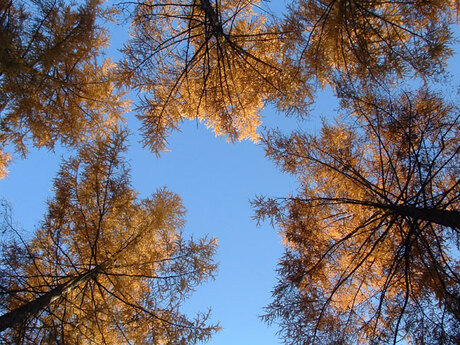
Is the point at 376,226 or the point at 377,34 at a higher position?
the point at 377,34

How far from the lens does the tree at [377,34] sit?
4.24 m

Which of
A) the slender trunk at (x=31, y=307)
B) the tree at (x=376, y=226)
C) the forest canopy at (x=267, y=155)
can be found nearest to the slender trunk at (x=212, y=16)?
the forest canopy at (x=267, y=155)

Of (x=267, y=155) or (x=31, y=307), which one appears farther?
(x=267, y=155)

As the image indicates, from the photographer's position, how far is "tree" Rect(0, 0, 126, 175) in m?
4.58

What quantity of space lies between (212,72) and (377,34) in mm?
2646

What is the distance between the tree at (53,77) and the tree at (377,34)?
11.8 feet

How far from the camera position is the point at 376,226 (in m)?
4.34

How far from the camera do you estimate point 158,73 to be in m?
5.34

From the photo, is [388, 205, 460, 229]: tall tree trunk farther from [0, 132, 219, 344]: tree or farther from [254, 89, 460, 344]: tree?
[0, 132, 219, 344]: tree

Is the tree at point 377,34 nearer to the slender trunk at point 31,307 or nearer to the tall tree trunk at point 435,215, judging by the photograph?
the tall tree trunk at point 435,215

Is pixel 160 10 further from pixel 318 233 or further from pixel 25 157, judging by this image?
pixel 318 233

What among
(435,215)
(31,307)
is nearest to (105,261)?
(31,307)

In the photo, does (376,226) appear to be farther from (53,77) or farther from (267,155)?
(53,77)

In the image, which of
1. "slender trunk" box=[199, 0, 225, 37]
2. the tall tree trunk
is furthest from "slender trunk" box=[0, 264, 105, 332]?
the tall tree trunk
